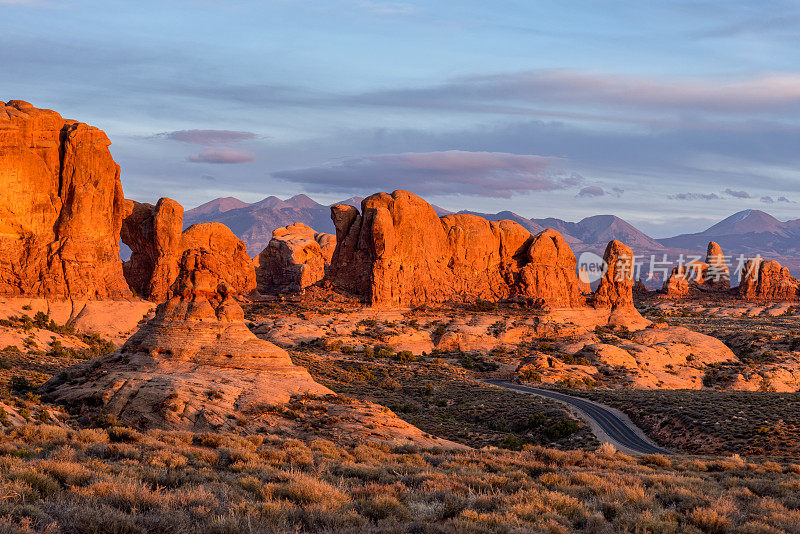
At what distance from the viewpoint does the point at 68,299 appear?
70.0 m

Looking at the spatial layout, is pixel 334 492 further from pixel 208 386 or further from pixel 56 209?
pixel 56 209

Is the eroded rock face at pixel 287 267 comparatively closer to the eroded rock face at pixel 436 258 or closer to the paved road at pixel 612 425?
the eroded rock face at pixel 436 258

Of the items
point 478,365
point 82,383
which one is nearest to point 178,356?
point 82,383

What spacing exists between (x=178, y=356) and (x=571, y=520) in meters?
28.3

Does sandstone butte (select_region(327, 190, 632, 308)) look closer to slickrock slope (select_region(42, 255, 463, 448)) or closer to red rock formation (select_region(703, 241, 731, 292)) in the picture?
slickrock slope (select_region(42, 255, 463, 448))

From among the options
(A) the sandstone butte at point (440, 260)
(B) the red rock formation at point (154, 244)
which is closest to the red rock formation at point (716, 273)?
(A) the sandstone butte at point (440, 260)

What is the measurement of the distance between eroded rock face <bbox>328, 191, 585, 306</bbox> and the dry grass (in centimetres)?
6352

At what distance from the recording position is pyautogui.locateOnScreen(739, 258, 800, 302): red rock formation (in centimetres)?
14762

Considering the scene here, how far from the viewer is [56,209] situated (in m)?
72.5

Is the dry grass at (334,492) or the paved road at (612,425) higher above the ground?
the dry grass at (334,492)

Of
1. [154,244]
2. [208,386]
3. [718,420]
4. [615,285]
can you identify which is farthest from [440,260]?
[208,386]

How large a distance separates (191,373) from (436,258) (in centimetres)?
5882

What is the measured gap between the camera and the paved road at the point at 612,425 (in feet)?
148

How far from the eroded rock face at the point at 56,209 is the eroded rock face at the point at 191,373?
3252 centimetres
